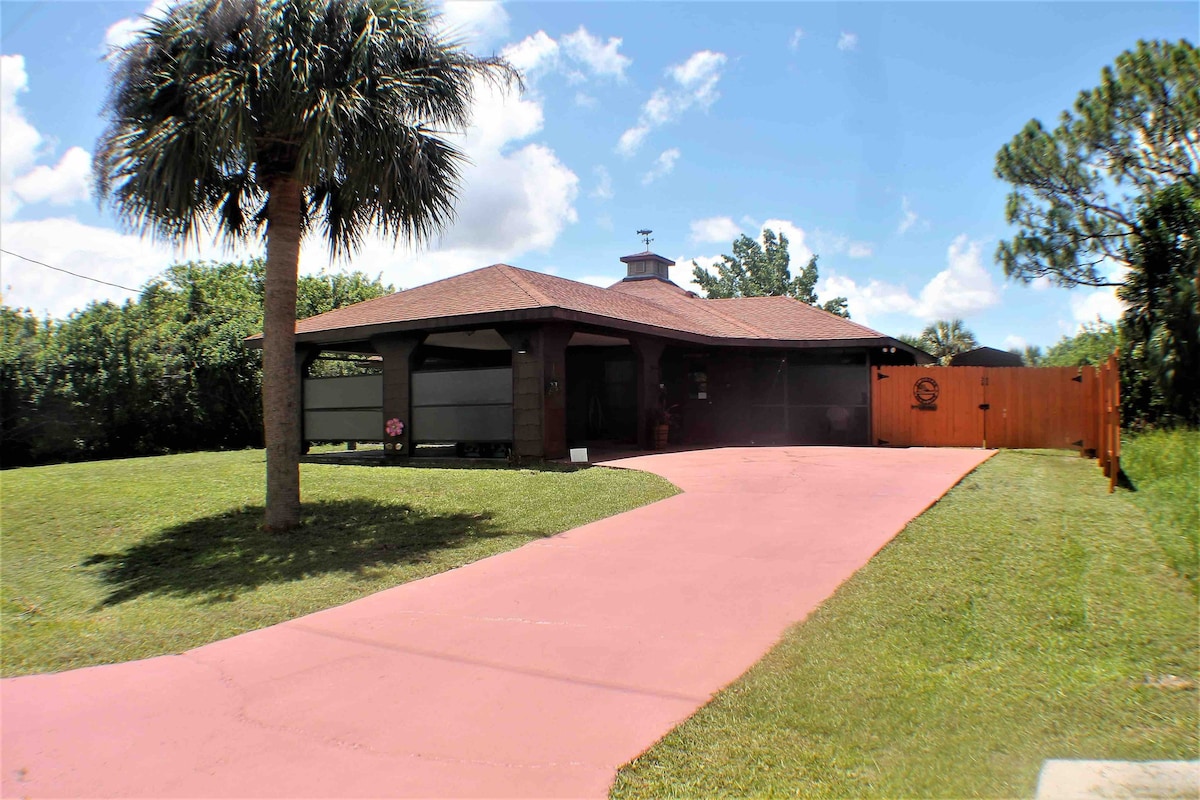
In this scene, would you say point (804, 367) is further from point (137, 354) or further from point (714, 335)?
point (137, 354)

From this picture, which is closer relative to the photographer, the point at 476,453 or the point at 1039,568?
the point at 1039,568

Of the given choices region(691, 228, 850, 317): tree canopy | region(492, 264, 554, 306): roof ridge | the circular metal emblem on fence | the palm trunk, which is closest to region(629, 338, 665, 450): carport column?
region(492, 264, 554, 306): roof ridge

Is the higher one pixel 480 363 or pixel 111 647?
pixel 480 363

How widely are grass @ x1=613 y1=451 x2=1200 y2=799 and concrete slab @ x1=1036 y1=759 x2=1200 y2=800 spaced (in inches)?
2.7

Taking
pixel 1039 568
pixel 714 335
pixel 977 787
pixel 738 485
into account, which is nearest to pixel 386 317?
pixel 714 335

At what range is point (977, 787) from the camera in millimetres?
2803

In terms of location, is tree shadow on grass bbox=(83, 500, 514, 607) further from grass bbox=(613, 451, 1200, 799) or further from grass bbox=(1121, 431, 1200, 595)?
grass bbox=(1121, 431, 1200, 595)

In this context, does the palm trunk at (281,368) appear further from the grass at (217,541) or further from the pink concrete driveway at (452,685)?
the pink concrete driveway at (452,685)

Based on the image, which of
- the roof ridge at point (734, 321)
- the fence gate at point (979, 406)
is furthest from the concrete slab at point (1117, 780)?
the roof ridge at point (734, 321)

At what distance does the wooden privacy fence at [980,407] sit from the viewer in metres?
15.6

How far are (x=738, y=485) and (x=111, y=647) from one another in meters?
7.51

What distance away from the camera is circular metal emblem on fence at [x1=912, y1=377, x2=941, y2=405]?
1670 centimetres

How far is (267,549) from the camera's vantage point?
25.0 feet

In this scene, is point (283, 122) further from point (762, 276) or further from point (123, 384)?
point (762, 276)
